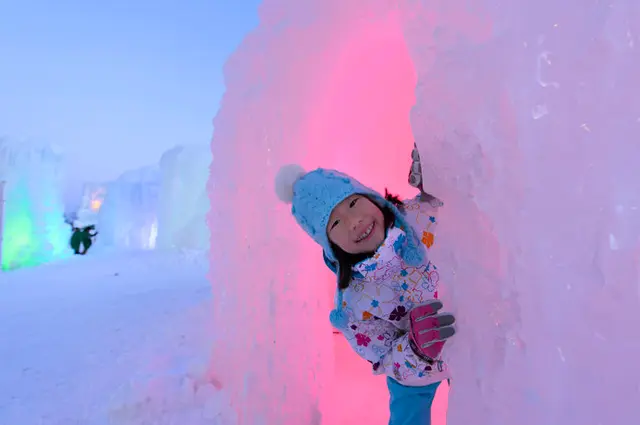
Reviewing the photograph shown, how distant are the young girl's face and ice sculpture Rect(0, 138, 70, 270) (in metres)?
10.8

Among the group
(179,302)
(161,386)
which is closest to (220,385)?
(161,386)

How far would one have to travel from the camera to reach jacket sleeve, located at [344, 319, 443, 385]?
51.6 inches

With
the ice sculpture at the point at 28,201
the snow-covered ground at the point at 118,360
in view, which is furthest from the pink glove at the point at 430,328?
the ice sculpture at the point at 28,201

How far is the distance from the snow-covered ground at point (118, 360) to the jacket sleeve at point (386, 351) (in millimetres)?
1100

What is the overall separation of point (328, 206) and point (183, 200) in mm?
12979

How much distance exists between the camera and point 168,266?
30.2 feet

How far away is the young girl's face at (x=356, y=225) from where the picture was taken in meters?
1.34

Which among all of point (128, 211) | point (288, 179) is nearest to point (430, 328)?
point (288, 179)

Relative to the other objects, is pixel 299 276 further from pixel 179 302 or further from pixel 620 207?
pixel 179 302

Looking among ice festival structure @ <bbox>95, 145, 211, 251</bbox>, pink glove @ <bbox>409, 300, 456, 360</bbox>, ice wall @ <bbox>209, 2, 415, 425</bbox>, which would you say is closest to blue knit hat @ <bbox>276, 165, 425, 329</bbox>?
pink glove @ <bbox>409, 300, 456, 360</bbox>

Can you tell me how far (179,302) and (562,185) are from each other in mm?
5335

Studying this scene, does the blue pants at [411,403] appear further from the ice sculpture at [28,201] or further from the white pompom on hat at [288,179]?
the ice sculpture at [28,201]

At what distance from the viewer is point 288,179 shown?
1556mm

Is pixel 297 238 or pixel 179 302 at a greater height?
pixel 297 238
